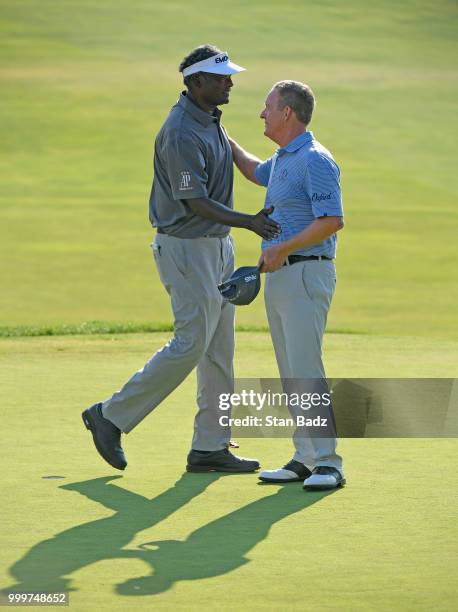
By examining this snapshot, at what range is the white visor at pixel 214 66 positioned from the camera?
6.62m

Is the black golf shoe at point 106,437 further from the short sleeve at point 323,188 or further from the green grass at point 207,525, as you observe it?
the short sleeve at point 323,188

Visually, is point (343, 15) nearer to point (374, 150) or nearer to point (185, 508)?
point (374, 150)

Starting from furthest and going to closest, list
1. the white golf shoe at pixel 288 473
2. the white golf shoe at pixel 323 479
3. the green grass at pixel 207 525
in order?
the white golf shoe at pixel 288 473
the white golf shoe at pixel 323 479
the green grass at pixel 207 525

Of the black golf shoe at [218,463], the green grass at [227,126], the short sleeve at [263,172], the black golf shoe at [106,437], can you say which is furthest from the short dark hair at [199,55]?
the green grass at [227,126]

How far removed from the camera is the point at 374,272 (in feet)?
58.4

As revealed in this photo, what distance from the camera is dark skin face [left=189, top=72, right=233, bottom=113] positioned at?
21.9 ft

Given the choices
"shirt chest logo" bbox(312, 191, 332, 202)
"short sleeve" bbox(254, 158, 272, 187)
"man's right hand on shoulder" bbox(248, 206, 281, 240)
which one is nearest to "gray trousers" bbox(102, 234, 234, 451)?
"short sleeve" bbox(254, 158, 272, 187)

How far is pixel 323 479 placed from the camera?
612 centimetres

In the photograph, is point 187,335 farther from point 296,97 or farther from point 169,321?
point 169,321

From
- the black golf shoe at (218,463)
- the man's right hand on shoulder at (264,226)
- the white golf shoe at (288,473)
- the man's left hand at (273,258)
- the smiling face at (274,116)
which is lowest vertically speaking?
the black golf shoe at (218,463)

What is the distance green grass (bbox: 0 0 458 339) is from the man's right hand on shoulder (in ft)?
22.8

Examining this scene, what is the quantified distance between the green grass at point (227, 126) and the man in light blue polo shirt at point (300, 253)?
22.5ft

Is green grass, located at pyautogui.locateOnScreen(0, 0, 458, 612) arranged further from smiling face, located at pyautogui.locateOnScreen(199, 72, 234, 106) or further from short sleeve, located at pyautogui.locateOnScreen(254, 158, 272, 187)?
smiling face, located at pyautogui.locateOnScreen(199, 72, 234, 106)

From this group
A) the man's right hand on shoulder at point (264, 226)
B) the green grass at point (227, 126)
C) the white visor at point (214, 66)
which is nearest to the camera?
the man's right hand on shoulder at point (264, 226)
